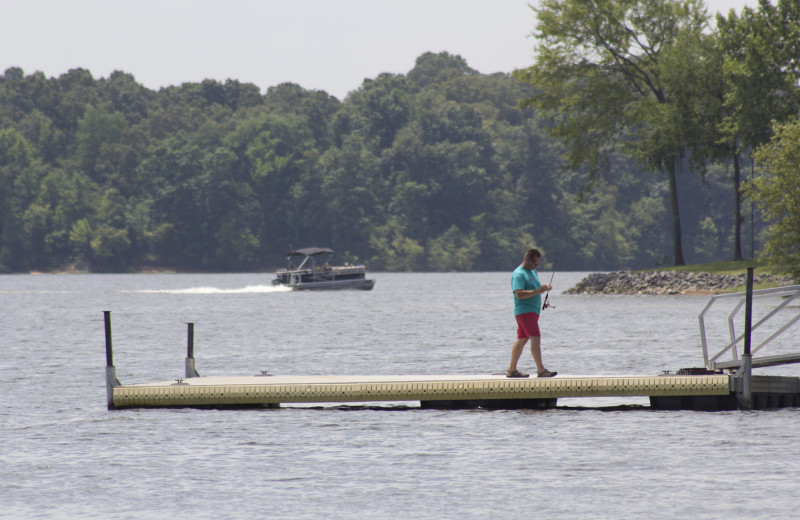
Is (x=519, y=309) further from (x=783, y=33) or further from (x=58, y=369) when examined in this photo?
(x=783, y=33)

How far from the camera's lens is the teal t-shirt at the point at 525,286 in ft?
63.0

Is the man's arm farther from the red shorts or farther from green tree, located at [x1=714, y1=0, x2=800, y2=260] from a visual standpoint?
green tree, located at [x1=714, y1=0, x2=800, y2=260]

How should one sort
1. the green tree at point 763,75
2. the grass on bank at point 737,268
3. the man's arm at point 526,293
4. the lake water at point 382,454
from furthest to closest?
the green tree at point 763,75 < the grass on bank at point 737,268 < the man's arm at point 526,293 < the lake water at point 382,454

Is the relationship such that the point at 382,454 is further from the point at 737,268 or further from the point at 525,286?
the point at 737,268

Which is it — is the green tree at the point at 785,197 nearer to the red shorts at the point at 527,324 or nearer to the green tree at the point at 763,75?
the green tree at the point at 763,75

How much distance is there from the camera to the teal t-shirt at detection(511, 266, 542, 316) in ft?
63.0

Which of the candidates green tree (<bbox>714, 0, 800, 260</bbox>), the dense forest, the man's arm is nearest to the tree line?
green tree (<bbox>714, 0, 800, 260</bbox>)

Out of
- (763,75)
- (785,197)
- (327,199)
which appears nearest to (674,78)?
(763,75)

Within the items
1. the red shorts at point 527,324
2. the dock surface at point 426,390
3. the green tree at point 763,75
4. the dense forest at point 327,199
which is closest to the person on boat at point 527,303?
the red shorts at point 527,324

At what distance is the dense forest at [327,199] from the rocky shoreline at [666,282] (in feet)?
248

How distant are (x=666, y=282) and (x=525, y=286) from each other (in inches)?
2016

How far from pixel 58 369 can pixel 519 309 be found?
15664 millimetres

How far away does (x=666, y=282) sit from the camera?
226 ft

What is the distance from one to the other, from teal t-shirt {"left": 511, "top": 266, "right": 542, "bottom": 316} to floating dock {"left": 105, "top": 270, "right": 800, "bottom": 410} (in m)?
1.14
